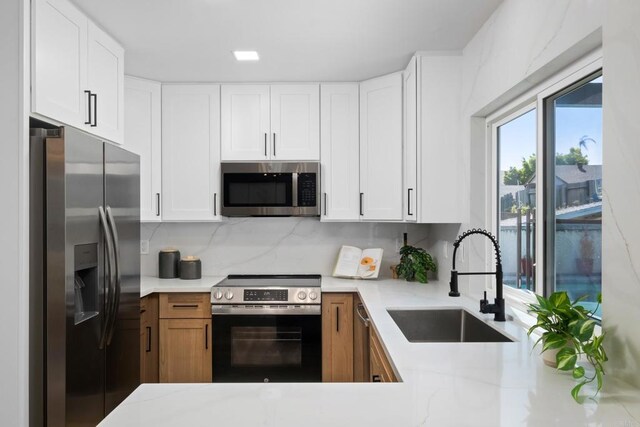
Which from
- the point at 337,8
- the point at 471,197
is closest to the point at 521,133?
the point at 471,197

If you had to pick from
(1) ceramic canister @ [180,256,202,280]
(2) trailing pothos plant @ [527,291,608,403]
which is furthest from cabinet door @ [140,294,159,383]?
(2) trailing pothos plant @ [527,291,608,403]

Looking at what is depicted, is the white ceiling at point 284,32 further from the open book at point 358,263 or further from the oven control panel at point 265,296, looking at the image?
the oven control panel at point 265,296

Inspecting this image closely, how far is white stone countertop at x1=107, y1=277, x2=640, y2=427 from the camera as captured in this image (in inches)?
40.3

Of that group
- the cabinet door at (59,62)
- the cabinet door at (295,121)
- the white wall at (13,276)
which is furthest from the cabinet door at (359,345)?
the cabinet door at (59,62)

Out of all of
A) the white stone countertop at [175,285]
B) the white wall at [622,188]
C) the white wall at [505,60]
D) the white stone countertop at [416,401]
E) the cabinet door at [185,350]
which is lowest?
the cabinet door at [185,350]

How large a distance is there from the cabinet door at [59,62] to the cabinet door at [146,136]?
1.03 metres

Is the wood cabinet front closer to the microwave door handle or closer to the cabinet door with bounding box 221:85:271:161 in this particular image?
the microwave door handle

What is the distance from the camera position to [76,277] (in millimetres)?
1988

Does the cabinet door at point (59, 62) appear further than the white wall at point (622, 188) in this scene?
Yes

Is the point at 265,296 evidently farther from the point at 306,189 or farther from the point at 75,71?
the point at 75,71

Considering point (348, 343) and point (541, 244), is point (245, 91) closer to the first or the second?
point (348, 343)

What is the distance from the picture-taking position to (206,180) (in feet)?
10.9

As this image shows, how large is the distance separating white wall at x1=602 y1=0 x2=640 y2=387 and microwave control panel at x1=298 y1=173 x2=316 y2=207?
2.17 metres

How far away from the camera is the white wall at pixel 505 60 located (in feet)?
4.98
